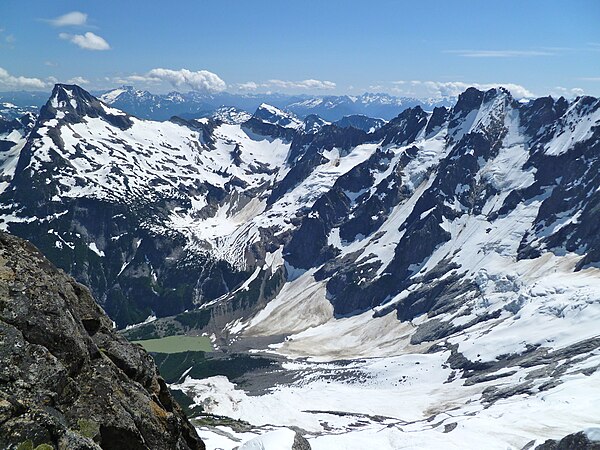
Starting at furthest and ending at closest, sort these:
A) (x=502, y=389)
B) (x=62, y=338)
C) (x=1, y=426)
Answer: (x=502, y=389)
(x=62, y=338)
(x=1, y=426)

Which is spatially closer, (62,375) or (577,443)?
(62,375)

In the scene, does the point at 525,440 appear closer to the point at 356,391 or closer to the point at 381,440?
the point at 381,440

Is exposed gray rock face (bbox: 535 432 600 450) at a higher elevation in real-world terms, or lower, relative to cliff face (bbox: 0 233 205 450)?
lower

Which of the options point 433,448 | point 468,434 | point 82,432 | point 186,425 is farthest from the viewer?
point 468,434

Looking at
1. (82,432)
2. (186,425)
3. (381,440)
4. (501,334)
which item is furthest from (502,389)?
(82,432)

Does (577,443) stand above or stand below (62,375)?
below

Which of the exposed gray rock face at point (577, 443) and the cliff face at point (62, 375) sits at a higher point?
the cliff face at point (62, 375)

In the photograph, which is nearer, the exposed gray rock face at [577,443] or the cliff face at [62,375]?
the cliff face at [62,375]

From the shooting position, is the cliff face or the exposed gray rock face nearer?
the cliff face
